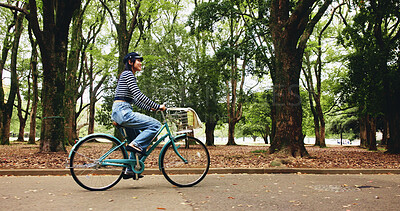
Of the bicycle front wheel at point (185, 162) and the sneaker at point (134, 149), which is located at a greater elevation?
the sneaker at point (134, 149)

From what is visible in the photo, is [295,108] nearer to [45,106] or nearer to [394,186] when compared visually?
[394,186]

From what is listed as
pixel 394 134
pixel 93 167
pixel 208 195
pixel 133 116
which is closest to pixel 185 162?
pixel 208 195

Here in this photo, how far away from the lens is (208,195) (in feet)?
17.1

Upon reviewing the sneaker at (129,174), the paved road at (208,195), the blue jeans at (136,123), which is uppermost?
the blue jeans at (136,123)

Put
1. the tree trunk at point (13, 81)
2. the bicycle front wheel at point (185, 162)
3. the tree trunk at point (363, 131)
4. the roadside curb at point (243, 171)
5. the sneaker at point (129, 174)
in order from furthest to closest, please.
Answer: the tree trunk at point (363, 131) → the tree trunk at point (13, 81) → the roadside curb at point (243, 171) → the bicycle front wheel at point (185, 162) → the sneaker at point (129, 174)

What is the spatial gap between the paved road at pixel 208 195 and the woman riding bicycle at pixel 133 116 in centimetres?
76

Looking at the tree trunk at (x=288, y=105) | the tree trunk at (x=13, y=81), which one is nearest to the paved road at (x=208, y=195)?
the tree trunk at (x=288, y=105)

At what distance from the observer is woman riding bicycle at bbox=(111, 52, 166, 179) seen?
5.39 meters

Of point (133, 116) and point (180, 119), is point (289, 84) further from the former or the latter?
point (133, 116)

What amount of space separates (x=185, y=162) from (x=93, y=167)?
1593mm

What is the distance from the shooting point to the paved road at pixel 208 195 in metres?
4.45

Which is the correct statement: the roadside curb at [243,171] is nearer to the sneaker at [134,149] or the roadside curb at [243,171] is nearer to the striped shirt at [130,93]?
the sneaker at [134,149]

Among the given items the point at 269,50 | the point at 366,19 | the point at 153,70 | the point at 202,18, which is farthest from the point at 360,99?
the point at 153,70

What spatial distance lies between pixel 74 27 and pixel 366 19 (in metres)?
15.9
